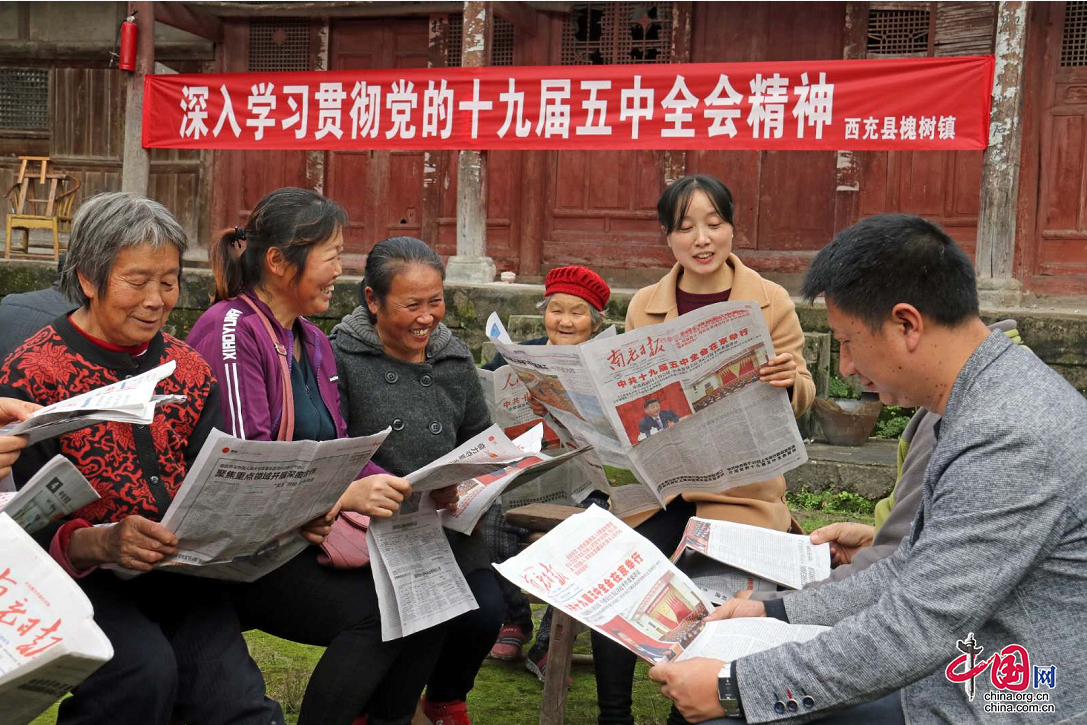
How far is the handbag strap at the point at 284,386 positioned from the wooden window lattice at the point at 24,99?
953 cm

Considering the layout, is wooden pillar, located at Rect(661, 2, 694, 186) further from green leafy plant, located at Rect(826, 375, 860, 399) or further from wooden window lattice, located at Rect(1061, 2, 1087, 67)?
wooden window lattice, located at Rect(1061, 2, 1087, 67)

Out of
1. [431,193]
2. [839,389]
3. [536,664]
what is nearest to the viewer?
[536,664]

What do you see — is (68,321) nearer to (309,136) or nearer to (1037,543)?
(1037,543)

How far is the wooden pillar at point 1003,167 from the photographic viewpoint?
6730mm

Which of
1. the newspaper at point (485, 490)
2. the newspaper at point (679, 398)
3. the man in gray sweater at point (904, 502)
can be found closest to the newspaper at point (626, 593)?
the man in gray sweater at point (904, 502)

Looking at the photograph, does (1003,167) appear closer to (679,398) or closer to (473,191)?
(473,191)

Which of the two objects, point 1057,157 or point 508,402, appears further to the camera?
point 1057,157

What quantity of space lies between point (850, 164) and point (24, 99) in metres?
8.12

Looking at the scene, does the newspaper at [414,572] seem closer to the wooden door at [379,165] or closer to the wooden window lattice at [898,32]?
the wooden window lattice at [898,32]

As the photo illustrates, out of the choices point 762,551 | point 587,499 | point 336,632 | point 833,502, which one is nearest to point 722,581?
point 762,551

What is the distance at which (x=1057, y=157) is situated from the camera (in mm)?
7875

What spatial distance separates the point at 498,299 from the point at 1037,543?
6.16 meters

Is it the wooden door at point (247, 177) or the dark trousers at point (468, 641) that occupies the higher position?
the wooden door at point (247, 177)

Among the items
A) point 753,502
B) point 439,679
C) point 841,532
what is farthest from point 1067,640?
point 439,679
